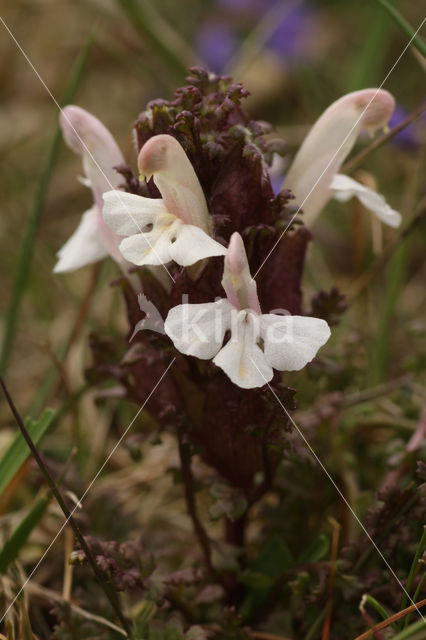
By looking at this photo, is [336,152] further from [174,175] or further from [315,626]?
[315,626]

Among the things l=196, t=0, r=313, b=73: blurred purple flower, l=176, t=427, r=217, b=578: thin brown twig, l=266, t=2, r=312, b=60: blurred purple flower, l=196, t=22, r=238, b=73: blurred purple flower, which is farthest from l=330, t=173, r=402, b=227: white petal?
l=196, t=22, r=238, b=73: blurred purple flower

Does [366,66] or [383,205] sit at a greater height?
[366,66]

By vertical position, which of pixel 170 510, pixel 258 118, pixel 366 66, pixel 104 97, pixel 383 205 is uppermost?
pixel 366 66

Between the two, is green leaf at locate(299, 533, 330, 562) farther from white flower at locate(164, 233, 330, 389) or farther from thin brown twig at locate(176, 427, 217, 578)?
white flower at locate(164, 233, 330, 389)

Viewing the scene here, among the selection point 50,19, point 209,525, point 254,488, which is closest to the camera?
point 254,488

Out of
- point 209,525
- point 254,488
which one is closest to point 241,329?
point 254,488

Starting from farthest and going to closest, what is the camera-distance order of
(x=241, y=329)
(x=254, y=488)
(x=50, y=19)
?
(x=50, y=19), (x=254, y=488), (x=241, y=329)

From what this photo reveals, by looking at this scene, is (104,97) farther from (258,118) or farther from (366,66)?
(366,66)

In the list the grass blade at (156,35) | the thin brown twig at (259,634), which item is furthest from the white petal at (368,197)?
the grass blade at (156,35)
